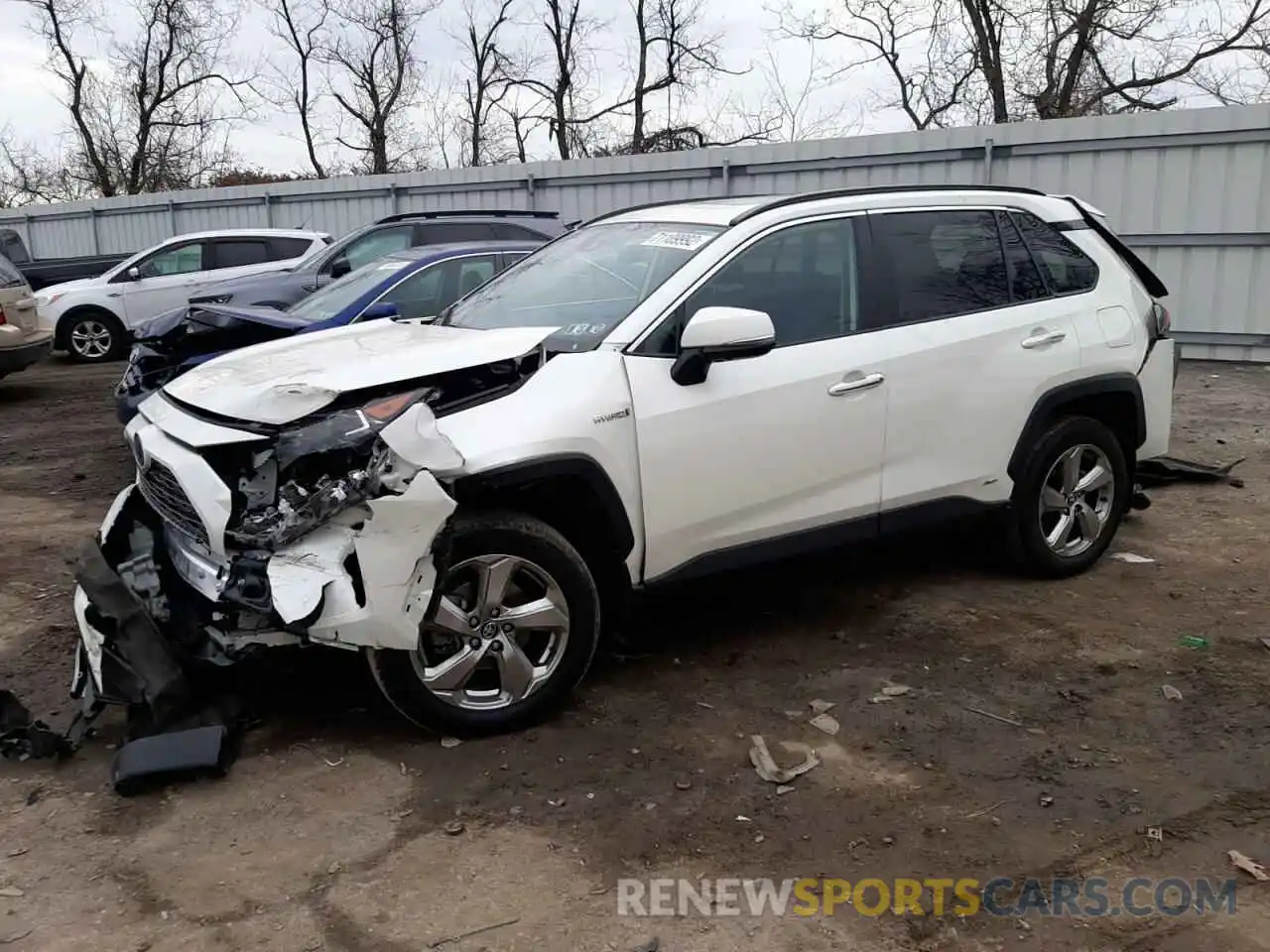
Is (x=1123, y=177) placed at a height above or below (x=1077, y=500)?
above

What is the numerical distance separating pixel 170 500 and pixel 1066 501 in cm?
392

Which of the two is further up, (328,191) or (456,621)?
(328,191)

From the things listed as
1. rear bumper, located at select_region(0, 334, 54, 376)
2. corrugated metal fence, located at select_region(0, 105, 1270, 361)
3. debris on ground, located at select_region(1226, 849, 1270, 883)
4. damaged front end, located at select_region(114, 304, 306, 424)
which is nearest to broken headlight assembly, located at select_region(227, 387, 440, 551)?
debris on ground, located at select_region(1226, 849, 1270, 883)

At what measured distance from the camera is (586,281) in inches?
179

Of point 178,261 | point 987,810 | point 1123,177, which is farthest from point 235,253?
point 987,810

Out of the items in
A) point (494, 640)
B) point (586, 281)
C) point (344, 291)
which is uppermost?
point (586, 281)

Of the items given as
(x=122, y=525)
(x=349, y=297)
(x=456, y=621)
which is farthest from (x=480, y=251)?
(x=456, y=621)

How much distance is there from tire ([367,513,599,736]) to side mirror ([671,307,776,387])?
756 millimetres

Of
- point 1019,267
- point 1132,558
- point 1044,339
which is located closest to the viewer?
point 1044,339

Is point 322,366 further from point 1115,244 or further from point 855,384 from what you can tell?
point 1115,244

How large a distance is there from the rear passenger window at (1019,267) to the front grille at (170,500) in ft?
11.6

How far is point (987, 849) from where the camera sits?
309 centimetres

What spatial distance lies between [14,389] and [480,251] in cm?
742

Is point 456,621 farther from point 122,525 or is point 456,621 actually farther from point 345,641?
point 122,525
